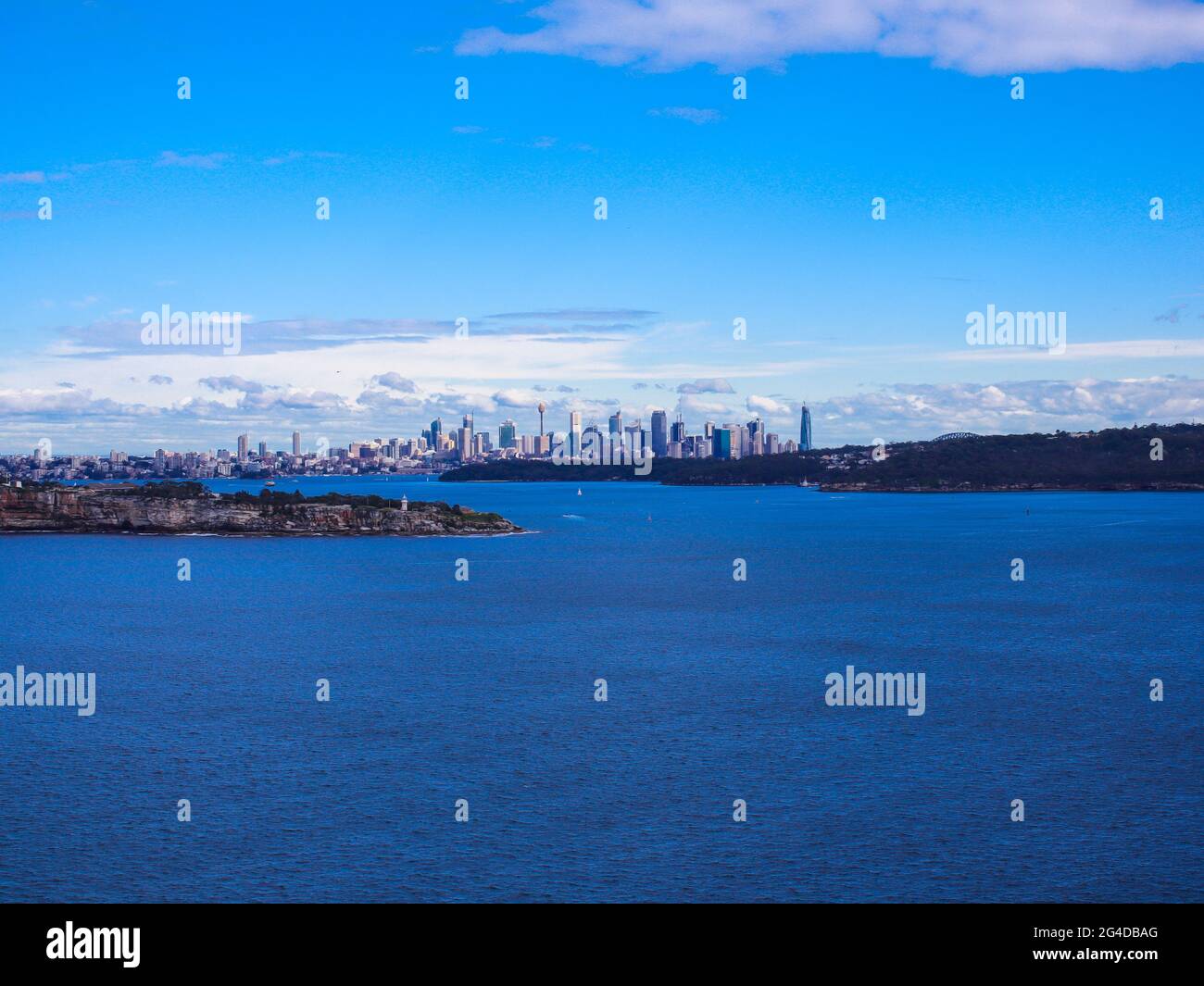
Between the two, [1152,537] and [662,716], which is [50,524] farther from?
[1152,537]

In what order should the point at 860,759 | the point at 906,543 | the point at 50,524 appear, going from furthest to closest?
1. the point at 50,524
2. the point at 906,543
3. the point at 860,759

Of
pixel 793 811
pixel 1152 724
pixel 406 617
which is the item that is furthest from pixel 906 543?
pixel 793 811

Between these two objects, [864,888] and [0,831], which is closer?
[864,888]

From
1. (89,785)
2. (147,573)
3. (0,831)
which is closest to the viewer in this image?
(0,831)
